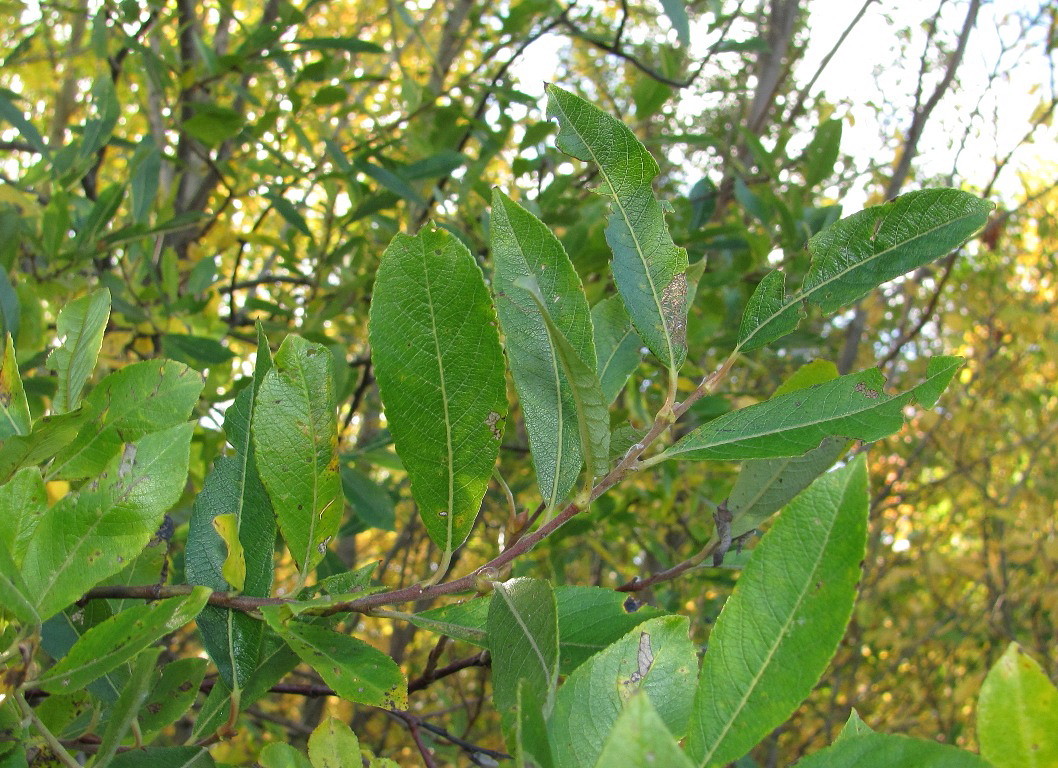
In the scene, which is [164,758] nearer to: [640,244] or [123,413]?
[123,413]

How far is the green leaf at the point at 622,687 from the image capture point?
0.48m

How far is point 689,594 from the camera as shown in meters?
2.09

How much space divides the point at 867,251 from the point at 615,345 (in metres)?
0.21

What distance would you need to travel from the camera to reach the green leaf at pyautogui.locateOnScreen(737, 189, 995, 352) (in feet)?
1.85

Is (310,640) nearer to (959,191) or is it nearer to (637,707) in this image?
(637,707)

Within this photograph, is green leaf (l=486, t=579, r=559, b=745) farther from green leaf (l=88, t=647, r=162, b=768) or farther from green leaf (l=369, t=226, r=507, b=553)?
green leaf (l=88, t=647, r=162, b=768)

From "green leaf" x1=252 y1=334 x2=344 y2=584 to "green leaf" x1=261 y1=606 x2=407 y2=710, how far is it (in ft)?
0.17

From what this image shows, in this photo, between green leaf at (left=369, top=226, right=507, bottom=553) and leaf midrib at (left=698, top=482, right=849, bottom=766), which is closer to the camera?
leaf midrib at (left=698, top=482, right=849, bottom=766)

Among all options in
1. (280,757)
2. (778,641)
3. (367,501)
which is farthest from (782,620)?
(367,501)

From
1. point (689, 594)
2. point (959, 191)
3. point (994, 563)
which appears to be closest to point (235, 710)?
point (959, 191)

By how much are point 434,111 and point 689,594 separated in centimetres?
124

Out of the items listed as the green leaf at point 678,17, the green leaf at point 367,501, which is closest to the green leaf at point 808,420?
the green leaf at point 367,501

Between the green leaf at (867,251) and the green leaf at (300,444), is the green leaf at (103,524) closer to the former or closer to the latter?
the green leaf at (300,444)

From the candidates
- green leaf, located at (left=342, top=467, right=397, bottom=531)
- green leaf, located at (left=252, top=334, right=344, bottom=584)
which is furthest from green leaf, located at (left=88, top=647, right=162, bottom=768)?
green leaf, located at (left=342, top=467, right=397, bottom=531)
